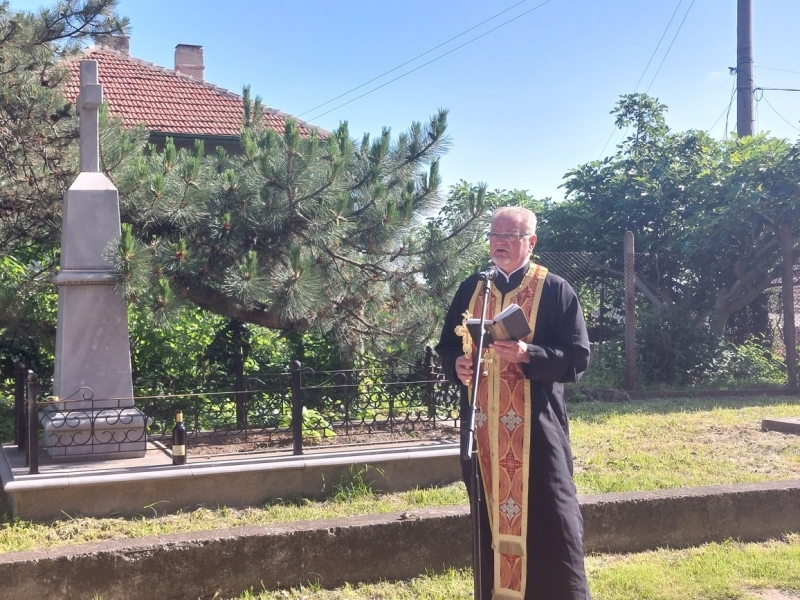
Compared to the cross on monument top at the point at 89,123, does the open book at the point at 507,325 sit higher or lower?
lower

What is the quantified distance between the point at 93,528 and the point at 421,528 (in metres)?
2.04

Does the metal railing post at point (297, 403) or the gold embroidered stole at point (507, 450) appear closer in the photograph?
the gold embroidered stole at point (507, 450)

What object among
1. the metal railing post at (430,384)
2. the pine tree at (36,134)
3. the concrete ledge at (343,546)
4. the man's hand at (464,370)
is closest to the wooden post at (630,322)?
the metal railing post at (430,384)

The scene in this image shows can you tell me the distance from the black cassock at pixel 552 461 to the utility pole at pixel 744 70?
48.5 ft

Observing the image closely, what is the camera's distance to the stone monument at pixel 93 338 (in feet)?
19.3

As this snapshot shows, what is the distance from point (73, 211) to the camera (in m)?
6.02

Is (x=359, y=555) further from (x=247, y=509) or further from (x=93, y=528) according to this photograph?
(x=93, y=528)

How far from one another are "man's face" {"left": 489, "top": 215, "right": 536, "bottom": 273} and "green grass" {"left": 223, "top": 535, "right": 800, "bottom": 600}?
178 centimetres

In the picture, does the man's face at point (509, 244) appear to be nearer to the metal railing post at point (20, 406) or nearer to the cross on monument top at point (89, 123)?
the cross on monument top at point (89, 123)

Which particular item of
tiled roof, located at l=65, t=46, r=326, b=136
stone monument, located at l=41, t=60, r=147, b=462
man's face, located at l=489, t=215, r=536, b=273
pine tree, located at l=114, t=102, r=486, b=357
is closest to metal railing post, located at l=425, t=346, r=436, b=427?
pine tree, located at l=114, t=102, r=486, b=357

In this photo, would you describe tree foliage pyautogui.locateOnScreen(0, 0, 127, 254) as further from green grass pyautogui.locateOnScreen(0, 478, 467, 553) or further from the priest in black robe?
the priest in black robe

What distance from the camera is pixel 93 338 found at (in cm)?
604

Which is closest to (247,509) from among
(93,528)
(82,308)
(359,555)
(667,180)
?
(93,528)

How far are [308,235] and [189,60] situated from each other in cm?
1473
